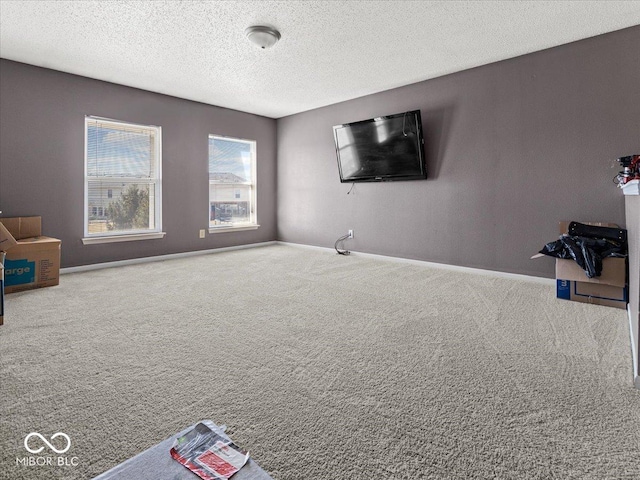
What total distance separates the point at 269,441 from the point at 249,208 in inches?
202

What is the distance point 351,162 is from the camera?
497 centimetres

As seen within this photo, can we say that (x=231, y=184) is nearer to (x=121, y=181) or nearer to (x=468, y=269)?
(x=121, y=181)

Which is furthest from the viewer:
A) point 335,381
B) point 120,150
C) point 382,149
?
point 382,149

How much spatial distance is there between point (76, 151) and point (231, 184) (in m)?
A: 2.20

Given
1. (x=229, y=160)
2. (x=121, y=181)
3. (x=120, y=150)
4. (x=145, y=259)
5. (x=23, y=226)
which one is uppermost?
(x=229, y=160)

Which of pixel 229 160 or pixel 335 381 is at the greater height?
pixel 229 160

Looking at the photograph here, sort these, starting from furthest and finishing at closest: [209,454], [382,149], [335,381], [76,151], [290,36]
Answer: [382,149], [76,151], [290,36], [335,381], [209,454]

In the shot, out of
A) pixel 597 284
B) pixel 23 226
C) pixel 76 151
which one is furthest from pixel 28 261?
pixel 597 284

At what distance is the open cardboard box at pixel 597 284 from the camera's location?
104 inches

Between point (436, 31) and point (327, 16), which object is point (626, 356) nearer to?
point (436, 31)

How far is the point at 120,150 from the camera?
4.45 m

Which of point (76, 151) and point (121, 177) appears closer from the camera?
point (76, 151)

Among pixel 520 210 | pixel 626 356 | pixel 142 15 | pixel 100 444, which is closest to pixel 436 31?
pixel 520 210

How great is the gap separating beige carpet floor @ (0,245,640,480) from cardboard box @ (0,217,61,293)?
0.26 meters
